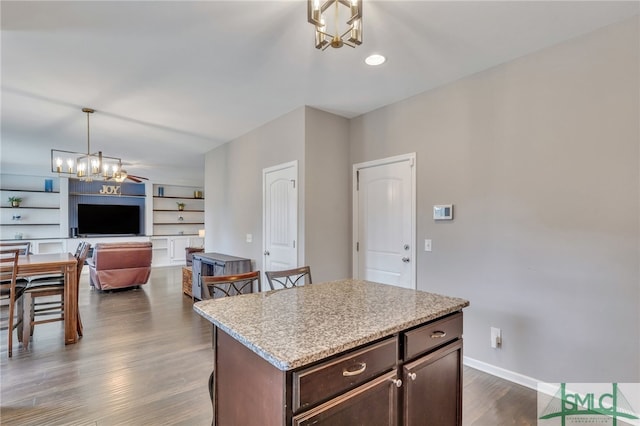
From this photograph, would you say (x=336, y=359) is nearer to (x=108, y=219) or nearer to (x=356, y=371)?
(x=356, y=371)

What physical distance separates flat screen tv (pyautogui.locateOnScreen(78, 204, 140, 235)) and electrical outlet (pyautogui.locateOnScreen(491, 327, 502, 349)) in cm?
921

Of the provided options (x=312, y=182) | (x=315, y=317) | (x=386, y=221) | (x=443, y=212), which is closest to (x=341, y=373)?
(x=315, y=317)

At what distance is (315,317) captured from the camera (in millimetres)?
1484

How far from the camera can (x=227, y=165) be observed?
5.50 m

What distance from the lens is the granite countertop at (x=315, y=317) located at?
1.14 m

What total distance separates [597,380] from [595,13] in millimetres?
2499

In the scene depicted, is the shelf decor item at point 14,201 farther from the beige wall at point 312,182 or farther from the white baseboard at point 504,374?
the white baseboard at point 504,374

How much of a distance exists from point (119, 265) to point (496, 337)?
6.06 m

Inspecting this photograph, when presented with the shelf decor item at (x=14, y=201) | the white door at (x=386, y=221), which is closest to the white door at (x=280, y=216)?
the white door at (x=386, y=221)

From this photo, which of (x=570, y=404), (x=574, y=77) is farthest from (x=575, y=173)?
(x=570, y=404)

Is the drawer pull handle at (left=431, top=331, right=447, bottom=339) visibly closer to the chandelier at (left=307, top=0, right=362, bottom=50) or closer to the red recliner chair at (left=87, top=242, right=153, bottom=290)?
the chandelier at (left=307, top=0, right=362, bottom=50)

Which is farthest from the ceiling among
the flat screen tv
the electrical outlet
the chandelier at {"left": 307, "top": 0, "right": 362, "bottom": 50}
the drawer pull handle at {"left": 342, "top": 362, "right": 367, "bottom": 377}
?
the flat screen tv

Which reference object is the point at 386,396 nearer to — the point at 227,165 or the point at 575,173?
the point at 575,173

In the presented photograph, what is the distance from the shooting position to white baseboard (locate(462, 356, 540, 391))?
2.51 m
